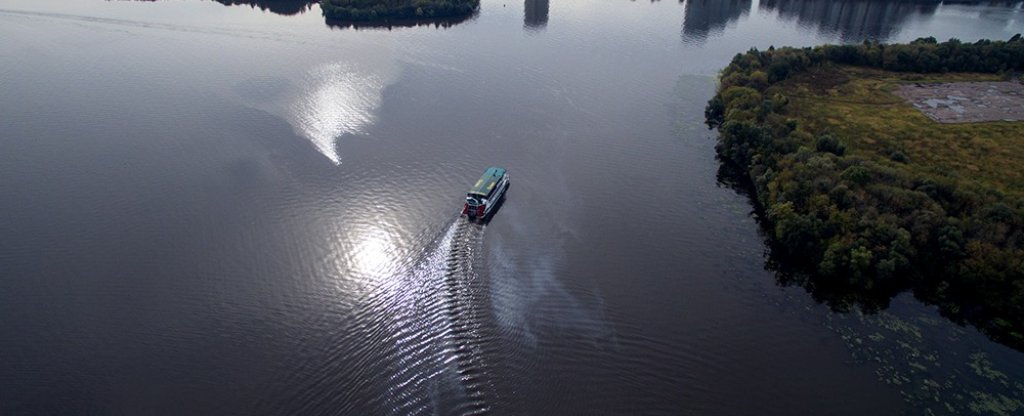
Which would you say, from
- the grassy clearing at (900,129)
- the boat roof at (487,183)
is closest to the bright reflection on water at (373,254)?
the boat roof at (487,183)

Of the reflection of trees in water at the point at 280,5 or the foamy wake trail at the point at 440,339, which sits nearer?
the foamy wake trail at the point at 440,339

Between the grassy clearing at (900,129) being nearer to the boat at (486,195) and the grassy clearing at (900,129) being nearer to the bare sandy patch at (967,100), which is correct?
the bare sandy patch at (967,100)

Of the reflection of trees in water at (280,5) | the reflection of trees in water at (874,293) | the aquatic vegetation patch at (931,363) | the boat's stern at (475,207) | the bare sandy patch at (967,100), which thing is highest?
the reflection of trees in water at (280,5)

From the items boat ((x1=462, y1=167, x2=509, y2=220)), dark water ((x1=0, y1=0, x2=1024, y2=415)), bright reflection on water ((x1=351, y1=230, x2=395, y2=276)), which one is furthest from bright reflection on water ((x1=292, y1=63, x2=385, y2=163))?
boat ((x1=462, y1=167, x2=509, y2=220))

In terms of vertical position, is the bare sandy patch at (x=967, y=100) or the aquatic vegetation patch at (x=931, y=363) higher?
the bare sandy patch at (x=967, y=100)

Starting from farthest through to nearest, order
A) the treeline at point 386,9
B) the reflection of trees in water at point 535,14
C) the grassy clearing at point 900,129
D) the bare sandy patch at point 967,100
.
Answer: the reflection of trees in water at point 535,14, the treeline at point 386,9, the bare sandy patch at point 967,100, the grassy clearing at point 900,129

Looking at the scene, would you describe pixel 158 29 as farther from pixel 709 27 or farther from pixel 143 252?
pixel 709 27

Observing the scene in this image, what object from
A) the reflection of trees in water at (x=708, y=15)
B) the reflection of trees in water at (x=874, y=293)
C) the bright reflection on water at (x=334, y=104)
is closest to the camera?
the reflection of trees in water at (x=874, y=293)

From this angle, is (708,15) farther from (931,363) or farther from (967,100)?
(931,363)
